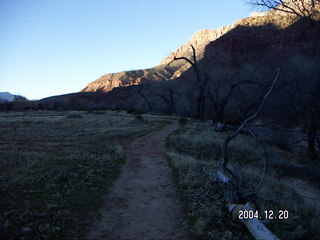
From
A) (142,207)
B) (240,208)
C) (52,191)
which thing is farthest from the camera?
(52,191)

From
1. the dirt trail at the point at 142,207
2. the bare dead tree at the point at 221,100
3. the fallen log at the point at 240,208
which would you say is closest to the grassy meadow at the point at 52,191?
the dirt trail at the point at 142,207

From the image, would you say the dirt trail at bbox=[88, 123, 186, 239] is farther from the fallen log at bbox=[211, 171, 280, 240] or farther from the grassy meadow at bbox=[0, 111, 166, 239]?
the fallen log at bbox=[211, 171, 280, 240]

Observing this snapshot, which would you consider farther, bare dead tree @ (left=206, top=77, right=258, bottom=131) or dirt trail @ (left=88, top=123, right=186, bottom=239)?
bare dead tree @ (left=206, top=77, right=258, bottom=131)

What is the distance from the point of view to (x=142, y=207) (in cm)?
645

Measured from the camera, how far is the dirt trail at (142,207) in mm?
5172

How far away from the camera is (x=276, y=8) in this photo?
9234mm

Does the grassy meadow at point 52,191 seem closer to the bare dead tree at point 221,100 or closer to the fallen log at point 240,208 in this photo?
the fallen log at point 240,208

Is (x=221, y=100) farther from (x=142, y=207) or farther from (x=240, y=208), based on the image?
(x=240, y=208)

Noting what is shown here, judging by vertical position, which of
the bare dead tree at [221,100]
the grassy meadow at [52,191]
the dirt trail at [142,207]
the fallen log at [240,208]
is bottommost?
the dirt trail at [142,207]

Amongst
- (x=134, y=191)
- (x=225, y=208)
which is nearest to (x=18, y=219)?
(x=134, y=191)

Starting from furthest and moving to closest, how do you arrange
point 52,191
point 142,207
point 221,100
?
1. point 221,100
2. point 52,191
3. point 142,207

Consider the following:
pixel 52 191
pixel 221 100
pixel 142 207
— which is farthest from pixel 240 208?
pixel 221 100

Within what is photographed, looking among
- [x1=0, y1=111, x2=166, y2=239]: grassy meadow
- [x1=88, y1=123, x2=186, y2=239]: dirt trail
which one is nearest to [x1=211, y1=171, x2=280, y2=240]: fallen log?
[x1=88, y1=123, x2=186, y2=239]: dirt trail

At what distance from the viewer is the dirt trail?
517 cm
